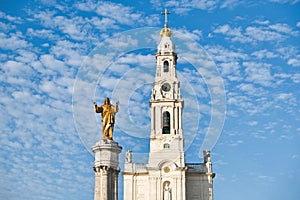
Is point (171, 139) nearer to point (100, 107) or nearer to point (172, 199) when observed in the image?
point (172, 199)

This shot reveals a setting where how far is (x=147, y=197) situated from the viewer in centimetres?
7144

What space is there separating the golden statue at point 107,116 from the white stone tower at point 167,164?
38.7 metres

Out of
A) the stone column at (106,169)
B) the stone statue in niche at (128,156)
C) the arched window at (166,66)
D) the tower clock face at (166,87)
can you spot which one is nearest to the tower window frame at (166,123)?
the tower clock face at (166,87)

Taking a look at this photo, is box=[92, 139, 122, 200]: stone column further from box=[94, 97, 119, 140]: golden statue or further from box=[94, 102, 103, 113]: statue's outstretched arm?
box=[94, 102, 103, 113]: statue's outstretched arm

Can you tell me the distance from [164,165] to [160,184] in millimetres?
2340

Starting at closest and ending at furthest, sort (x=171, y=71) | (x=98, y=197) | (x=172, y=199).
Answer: (x=98, y=197)
(x=172, y=199)
(x=171, y=71)

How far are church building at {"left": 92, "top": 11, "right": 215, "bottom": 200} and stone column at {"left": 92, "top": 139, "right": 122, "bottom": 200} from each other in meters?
38.8

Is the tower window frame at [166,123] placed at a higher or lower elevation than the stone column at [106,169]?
higher

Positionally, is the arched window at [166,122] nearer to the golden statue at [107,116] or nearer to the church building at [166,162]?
the church building at [166,162]

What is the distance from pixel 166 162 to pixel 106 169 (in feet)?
132

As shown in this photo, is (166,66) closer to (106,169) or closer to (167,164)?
(167,164)

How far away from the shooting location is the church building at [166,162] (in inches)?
2795

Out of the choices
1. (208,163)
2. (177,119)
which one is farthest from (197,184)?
(177,119)

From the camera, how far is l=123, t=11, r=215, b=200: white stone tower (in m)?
71.0
